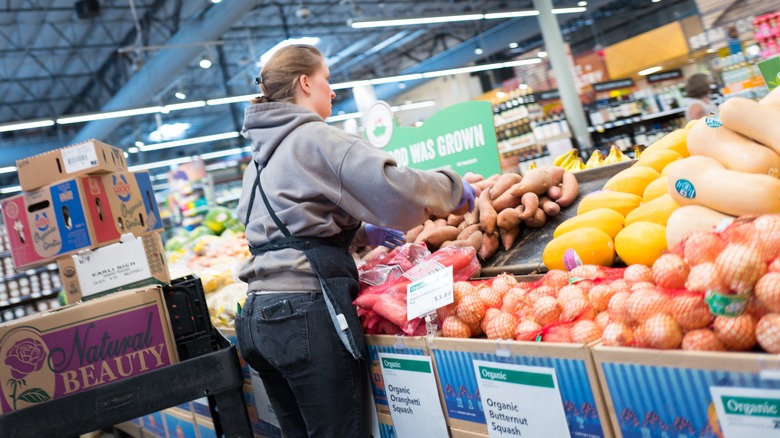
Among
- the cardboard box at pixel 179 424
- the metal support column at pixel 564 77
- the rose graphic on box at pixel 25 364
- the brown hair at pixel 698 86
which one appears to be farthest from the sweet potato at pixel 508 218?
the metal support column at pixel 564 77

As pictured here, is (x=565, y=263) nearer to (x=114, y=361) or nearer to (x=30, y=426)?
(x=114, y=361)

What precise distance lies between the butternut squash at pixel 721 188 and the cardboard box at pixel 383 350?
31.2 inches

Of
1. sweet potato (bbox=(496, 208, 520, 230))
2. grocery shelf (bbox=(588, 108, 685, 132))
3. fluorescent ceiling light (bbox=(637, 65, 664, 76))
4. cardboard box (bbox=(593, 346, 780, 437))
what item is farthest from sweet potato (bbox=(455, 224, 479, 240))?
fluorescent ceiling light (bbox=(637, 65, 664, 76))

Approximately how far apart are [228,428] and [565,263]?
51.2 inches

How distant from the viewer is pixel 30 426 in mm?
2062

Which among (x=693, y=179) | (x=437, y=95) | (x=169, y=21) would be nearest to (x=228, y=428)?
(x=693, y=179)

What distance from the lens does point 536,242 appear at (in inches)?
92.4

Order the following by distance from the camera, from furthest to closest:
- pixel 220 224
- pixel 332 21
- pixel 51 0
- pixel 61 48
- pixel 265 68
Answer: pixel 332 21 → pixel 61 48 → pixel 51 0 → pixel 220 224 → pixel 265 68

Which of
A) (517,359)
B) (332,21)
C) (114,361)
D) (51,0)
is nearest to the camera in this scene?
(517,359)

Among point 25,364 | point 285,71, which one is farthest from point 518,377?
point 25,364

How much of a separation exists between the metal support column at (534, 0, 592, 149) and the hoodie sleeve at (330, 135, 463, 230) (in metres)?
9.60

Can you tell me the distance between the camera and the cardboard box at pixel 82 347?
2.09 metres

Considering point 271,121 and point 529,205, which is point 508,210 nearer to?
point 529,205

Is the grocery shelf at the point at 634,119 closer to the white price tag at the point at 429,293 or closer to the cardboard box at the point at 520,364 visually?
the white price tag at the point at 429,293
